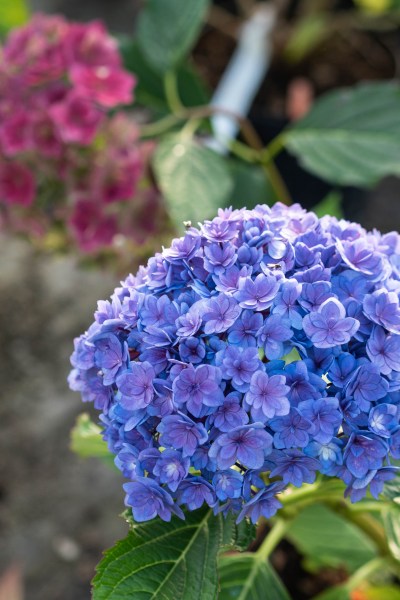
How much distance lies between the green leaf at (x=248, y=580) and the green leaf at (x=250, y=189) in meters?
0.65

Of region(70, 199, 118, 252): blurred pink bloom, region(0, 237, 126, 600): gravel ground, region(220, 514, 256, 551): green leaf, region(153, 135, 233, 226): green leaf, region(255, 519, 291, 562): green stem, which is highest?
region(153, 135, 233, 226): green leaf

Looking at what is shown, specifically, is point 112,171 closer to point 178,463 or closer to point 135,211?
point 135,211

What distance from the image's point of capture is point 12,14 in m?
1.55

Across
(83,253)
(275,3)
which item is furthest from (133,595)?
(275,3)

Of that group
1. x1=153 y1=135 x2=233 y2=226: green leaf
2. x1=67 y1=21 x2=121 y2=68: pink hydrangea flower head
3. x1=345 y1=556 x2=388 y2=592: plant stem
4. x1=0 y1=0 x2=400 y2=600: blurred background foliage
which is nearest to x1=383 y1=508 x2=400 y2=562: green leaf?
x1=0 y1=0 x2=400 y2=600: blurred background foliage

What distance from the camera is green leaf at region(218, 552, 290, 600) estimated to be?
34.7 inches

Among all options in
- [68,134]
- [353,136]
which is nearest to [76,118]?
[68,134]

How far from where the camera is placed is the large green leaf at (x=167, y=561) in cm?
66

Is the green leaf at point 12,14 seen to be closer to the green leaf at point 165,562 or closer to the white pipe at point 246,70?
the white pipe at point 246,70

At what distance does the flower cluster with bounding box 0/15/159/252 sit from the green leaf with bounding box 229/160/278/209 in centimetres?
17

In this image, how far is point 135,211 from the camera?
149 cm

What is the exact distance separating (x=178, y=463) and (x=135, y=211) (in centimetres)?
93

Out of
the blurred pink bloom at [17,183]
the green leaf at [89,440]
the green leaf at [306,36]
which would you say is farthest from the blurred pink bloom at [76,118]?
the green leaf at [306,36]

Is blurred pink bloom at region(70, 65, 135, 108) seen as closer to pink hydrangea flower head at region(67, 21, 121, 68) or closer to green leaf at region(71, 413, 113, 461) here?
pink hydrangea flower head at region(67, 21, 121, 68)
